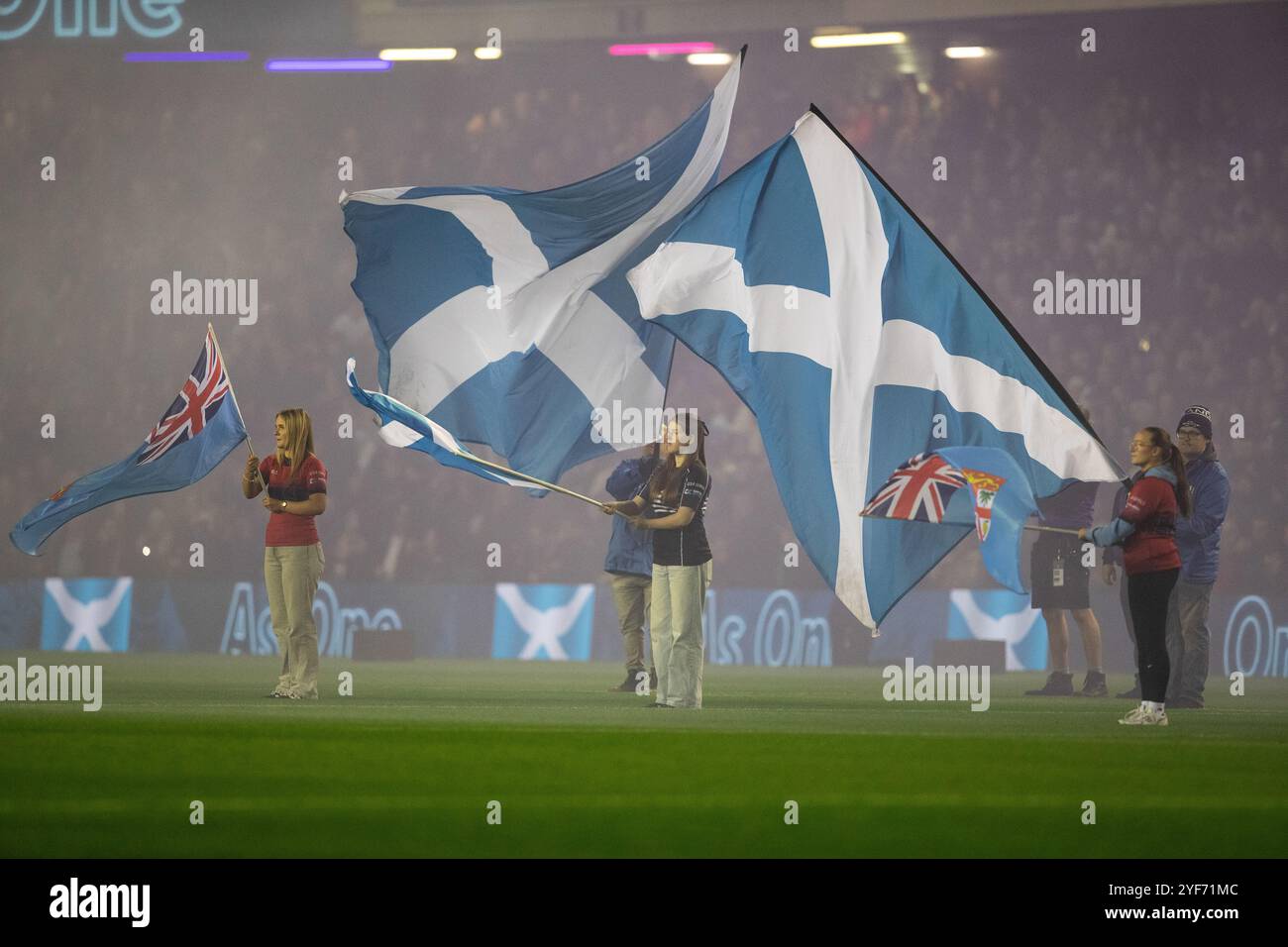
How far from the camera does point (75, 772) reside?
6789mm

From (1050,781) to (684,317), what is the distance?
433 centimetres

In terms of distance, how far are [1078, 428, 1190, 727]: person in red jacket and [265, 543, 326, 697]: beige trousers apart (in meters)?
4.63

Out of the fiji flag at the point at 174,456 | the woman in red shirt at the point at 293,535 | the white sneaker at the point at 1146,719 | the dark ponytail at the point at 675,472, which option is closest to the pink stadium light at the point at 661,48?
the fiji flag at the point at 174,456

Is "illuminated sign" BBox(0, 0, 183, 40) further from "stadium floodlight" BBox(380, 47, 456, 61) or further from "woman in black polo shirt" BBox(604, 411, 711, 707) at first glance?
"woman in black polo shirt" BBox(604, 411, 711, 707)

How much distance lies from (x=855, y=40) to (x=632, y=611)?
Result: 348 inches

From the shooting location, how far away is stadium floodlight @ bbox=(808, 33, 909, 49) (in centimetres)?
1809

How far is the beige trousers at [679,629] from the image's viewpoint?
31.8 feet

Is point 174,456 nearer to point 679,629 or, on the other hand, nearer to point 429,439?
point 429,439

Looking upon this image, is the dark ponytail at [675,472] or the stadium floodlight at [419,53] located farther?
the stadium floodlight at [419,53]

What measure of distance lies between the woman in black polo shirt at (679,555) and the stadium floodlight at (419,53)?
32.2ft

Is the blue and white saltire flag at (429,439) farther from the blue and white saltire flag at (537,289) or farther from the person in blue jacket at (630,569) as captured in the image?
the person in blue jacket at (630,569)

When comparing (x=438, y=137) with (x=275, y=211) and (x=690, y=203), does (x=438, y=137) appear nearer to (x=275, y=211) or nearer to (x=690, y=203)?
(x=275, y=211)

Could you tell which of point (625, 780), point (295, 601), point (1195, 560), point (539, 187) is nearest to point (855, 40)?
point (539, 187)

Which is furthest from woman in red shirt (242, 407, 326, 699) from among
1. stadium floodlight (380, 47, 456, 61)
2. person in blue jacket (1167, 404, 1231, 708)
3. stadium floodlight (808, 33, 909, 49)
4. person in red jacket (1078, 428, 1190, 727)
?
stadium floodlight (808, 33, 909, 49)
